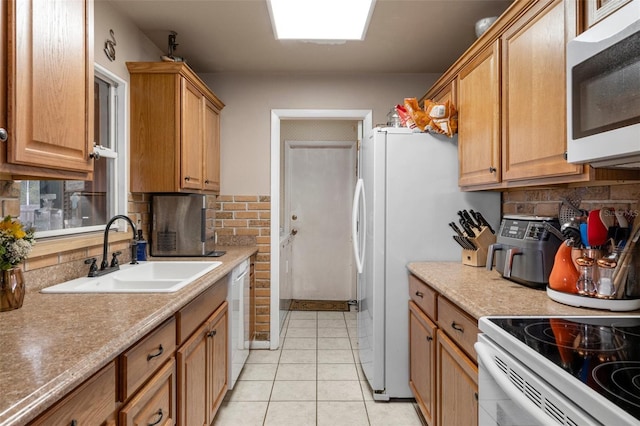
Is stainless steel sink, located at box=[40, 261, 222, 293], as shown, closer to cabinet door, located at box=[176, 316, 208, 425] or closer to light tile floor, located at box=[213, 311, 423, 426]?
cabinet door, located at box=[176, 316, 208, 425]

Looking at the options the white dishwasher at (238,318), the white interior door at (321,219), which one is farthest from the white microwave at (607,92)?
the white interior door at (321,219)

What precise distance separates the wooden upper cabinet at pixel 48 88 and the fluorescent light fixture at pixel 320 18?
1.01 m

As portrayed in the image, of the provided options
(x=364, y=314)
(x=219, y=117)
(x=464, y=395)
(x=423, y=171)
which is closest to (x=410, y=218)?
(x=423, y=171)

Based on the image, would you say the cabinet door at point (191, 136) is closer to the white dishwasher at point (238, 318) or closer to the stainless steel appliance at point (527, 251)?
the white dishwasher at point (238, 318)

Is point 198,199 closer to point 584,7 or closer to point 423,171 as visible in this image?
point 423,171

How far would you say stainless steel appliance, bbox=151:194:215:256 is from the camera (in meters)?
2.72

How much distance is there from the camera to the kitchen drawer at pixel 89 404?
2.66ft

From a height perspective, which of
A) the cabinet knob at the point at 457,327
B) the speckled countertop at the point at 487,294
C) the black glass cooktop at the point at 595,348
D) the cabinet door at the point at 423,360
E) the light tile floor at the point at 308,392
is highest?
the speckled countertop at the point at 487,294

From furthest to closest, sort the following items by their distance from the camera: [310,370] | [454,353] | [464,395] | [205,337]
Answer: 1. [310,370]
2. [205,337]
3. [454,353]
4. [464,395]

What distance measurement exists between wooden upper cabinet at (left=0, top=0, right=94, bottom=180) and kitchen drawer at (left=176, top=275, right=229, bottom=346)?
66 centimetres

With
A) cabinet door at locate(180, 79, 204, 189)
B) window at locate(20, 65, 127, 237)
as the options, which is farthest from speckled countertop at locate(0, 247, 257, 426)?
cabinet door at locate(180, 79, 204, 189)

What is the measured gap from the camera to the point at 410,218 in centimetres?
243

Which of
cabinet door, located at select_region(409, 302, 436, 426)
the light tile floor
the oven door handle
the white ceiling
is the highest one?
the white ceiling

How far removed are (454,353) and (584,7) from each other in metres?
1.35
